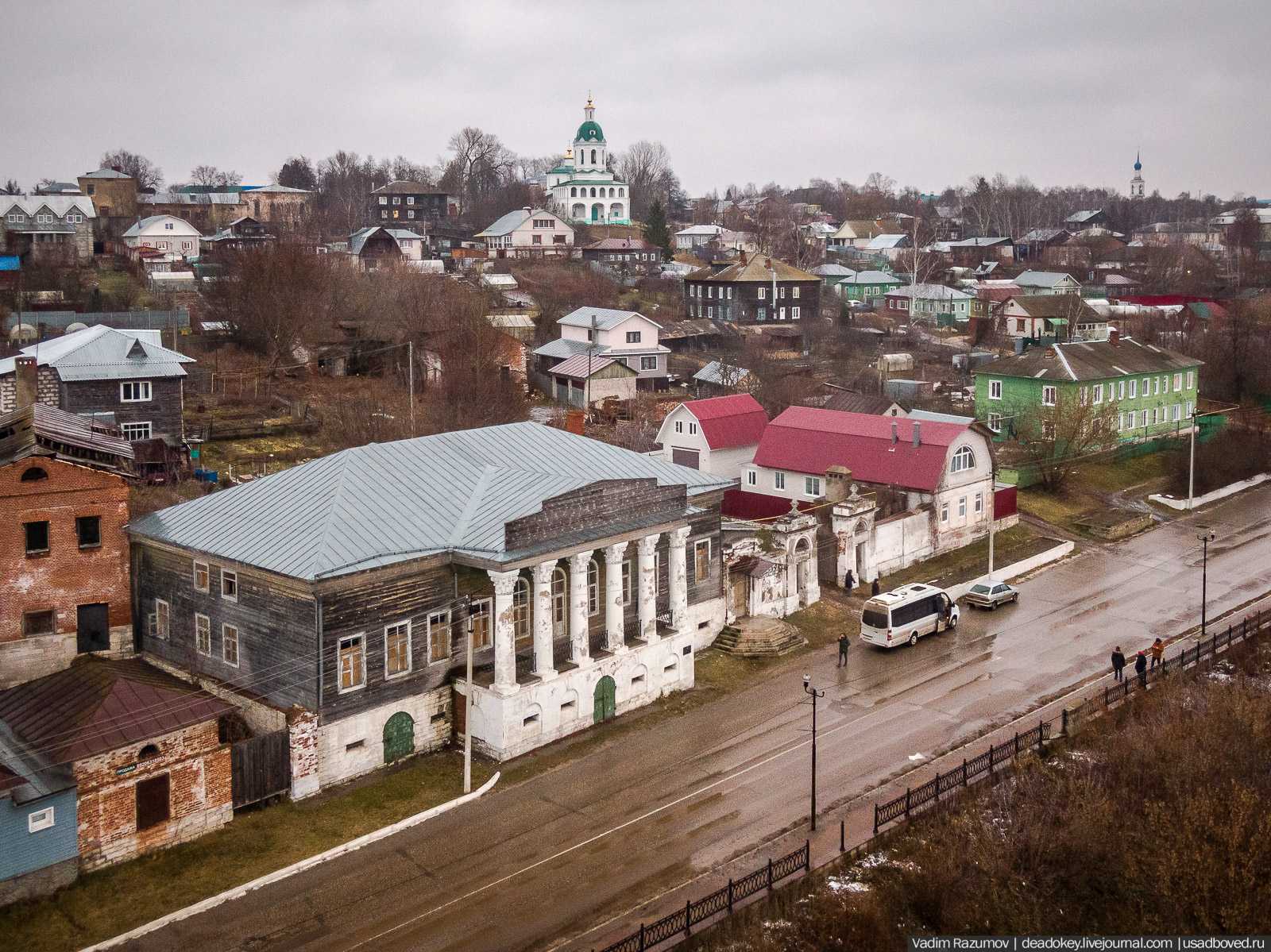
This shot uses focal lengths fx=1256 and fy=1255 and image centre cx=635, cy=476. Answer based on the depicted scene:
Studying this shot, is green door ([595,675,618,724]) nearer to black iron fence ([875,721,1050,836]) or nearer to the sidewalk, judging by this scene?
the sidewalk

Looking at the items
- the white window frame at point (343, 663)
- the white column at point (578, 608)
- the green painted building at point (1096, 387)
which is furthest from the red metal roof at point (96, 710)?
the green painted building at point (1096, 387)

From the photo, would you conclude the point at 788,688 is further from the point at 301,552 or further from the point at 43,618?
the point at 43,618

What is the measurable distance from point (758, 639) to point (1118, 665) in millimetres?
9566

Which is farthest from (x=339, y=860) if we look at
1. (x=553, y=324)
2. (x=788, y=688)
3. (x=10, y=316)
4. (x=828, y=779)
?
(x=553, y=324)

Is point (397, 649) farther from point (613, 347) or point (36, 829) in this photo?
point (613, 347)

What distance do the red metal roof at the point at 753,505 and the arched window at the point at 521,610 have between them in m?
16.4

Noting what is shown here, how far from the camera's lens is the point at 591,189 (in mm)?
127812

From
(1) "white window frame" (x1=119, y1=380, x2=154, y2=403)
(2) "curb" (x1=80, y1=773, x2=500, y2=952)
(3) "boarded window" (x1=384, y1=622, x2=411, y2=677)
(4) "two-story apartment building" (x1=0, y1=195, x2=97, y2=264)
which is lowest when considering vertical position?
(2) "curb" (x1=80, y1=773, x2=500, y2=952)

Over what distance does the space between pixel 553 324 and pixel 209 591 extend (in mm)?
49212

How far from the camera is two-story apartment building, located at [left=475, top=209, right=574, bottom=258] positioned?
102 metres

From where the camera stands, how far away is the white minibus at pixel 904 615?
3553 centimetres

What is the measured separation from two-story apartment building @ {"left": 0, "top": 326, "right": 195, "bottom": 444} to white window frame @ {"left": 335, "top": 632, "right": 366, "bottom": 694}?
24292mm

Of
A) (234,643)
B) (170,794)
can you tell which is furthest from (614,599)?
(170,794)

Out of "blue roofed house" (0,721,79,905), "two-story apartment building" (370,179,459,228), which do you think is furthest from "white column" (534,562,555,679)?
"two-story apartment building" (370,179,459,228)
